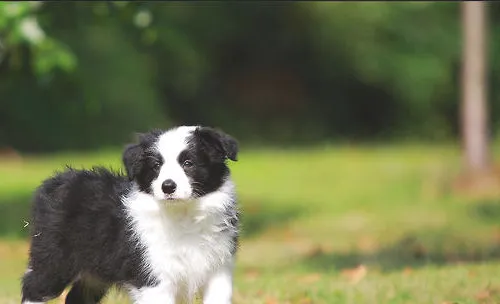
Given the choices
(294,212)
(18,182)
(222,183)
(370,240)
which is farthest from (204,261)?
(18,182)

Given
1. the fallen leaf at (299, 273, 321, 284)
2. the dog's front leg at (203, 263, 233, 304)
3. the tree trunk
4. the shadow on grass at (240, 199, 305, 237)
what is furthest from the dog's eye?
the tree trunk

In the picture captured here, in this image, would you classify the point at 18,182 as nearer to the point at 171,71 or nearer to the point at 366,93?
the point at 171,71

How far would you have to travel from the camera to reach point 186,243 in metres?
7.46

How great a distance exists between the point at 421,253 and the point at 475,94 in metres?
8.07

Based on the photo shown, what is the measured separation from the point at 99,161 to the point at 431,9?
41.8 feet

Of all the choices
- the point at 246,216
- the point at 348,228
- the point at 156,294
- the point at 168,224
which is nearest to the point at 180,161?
the point at 168,224

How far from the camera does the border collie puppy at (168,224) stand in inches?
288

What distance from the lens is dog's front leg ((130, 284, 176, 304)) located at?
7328 mm

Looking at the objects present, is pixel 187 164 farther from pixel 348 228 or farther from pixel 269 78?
pixel 269 78

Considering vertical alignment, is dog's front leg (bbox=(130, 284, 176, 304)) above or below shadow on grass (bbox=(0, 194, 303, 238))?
above

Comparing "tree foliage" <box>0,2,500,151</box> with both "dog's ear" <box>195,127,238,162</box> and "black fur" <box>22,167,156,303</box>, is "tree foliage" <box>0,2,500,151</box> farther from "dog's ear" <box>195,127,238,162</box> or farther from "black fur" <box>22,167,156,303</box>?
"dog's ear" <box>195,127,238,162</box>

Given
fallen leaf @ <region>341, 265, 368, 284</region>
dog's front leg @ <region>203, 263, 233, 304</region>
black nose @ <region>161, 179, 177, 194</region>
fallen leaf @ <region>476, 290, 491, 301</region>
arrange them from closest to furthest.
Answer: black nose @ <region>161, 179, 177, 194</region>, dog's front leg @ <region>203, 263, 233, 304</region>, fallen leaf @ <region>476, 290, 491, 301</region>, fallen leaf @ <region>341, 265, 368, 284</region>

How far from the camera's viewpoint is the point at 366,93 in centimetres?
3859

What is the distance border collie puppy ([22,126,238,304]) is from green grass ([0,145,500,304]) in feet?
2.46
